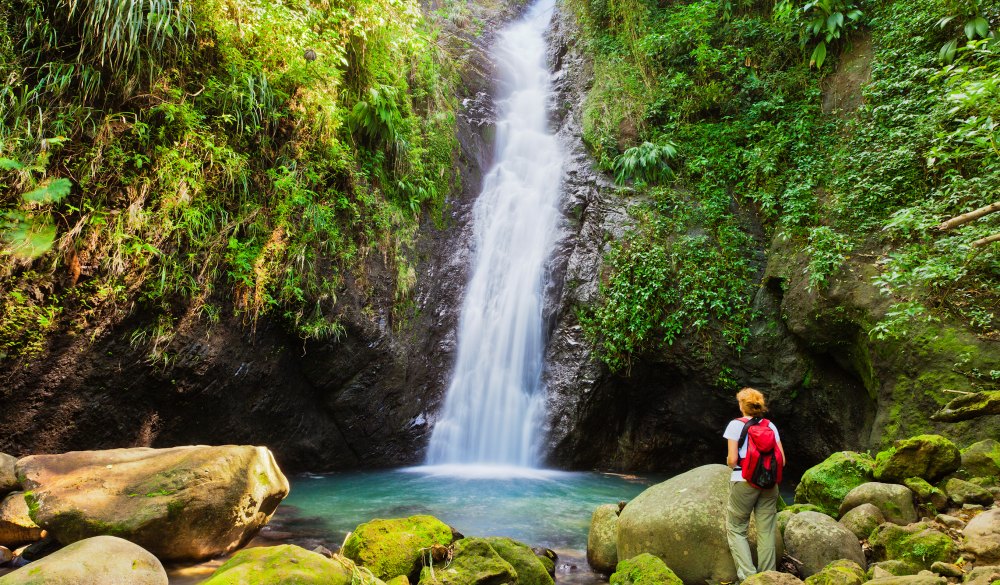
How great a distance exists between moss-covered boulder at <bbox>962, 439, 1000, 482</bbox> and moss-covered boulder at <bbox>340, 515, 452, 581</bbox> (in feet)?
16.7

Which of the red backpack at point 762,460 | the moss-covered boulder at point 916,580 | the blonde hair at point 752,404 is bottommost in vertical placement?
the moss-covered boulder at point 916,580

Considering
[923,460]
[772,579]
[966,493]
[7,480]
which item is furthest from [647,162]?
[7,480]

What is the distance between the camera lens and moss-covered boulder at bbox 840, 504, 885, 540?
14.8 feet

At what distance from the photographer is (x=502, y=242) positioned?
11820mm

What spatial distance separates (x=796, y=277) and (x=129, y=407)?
9.88 metres

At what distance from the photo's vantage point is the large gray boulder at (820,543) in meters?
4.14

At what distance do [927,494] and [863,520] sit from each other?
77 centimetres

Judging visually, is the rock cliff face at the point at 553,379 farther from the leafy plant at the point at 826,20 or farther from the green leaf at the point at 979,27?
the green leaf at the point at 979,27

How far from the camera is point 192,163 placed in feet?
22.0

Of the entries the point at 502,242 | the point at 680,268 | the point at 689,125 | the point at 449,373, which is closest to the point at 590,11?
the point at 689,125

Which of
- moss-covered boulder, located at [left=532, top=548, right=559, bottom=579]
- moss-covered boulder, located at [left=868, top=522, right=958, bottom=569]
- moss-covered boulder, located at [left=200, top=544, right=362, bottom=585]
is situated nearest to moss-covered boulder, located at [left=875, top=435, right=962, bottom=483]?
moss-covered boulder, located at [left=868, top=522, right=958, bottom=569]

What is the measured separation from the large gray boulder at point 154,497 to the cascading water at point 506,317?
5483mm

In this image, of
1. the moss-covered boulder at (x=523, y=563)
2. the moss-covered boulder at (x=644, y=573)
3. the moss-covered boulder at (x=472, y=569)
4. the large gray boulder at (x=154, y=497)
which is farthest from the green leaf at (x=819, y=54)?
the large gray boulder at (x=154, y=497)

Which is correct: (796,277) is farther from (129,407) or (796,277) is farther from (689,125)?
(129,407)
